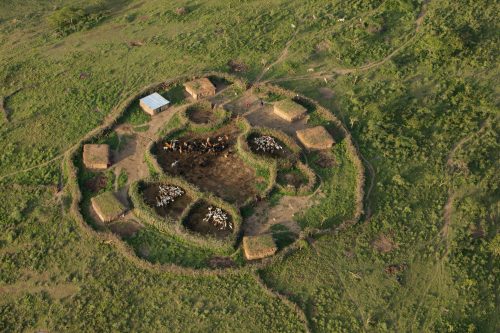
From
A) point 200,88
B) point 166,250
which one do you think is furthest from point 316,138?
point 166,250

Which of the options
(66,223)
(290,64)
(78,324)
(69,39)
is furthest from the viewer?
(69,39)

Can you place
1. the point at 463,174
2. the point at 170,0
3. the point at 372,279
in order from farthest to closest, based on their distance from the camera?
the point at 170,0
the point at 463,174
the point at 372,279

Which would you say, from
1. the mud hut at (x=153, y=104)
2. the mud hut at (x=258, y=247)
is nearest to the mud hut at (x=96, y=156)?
the mud hut at (x=153, y=104)

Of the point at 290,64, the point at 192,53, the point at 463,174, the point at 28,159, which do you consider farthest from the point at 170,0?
the point at 463,174

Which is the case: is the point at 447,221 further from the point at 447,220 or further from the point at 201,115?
the point at 201,115

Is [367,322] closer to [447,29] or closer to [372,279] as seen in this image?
[372,279]

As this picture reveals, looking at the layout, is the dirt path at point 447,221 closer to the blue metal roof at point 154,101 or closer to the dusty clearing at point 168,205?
the dusty clearing at point 168,205
